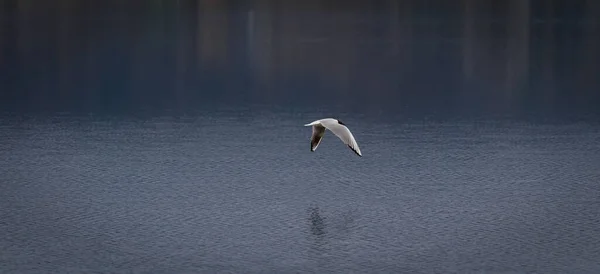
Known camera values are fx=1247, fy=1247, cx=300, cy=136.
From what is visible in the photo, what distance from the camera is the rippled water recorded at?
68.2ft

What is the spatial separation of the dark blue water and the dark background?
0.16m

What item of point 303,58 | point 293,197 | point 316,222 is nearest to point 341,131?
point 316,222

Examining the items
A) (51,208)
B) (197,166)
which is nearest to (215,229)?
(51,208)

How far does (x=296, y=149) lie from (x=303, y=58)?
1722 cm

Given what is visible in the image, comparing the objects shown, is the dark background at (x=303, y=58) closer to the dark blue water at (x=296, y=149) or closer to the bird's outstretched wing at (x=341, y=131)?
the dark blue water at (x=296, y=149)

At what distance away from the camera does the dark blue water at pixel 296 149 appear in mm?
21328

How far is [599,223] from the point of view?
23.3 meters

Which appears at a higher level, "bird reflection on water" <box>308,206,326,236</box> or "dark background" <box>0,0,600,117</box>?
"dark background" <box>0,0,600,117</box>

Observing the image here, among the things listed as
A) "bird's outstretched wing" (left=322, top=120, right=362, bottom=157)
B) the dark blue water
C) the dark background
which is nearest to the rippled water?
the dark blue water

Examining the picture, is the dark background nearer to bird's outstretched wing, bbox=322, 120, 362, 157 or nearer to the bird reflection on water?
the bird reflection on water

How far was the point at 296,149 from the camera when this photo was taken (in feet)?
97.9

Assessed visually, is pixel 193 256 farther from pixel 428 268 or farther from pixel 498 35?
pixel 498 35

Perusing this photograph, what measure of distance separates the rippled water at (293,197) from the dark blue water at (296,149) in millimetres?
67

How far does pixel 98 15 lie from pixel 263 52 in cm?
1667
